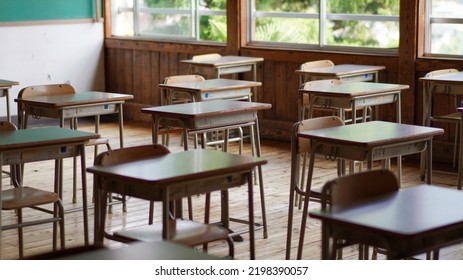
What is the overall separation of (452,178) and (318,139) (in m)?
3.21

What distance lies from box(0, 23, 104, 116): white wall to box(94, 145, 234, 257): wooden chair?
6318 millimetres

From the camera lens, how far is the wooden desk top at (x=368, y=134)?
454cm

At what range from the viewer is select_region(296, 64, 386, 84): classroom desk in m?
7.75

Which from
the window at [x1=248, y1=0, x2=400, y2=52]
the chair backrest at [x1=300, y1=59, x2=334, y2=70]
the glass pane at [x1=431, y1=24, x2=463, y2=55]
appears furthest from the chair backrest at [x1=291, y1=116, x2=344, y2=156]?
the window at [x1=248, y1=0, x2=400, y2=52]

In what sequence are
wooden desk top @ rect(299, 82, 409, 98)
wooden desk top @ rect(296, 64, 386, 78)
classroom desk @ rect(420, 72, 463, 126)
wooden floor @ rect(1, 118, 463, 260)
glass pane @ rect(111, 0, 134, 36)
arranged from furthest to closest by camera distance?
glass pane @ rect(111, 0, 134, 36) → wooden desk top @ rect(296, 64, 386, 78) → classroom desk @ rect(420, 72, 463, 126) → wooden desk top @ rect(299, 82, 409, 98) → wooden floor @ rect(1, 118, 463, 260)

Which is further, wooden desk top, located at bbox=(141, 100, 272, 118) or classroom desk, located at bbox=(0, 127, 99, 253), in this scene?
Answer: wooden desk top, located at bbox=(141, 100, 272, 118)

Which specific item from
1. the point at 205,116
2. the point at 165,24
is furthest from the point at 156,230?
the point at 165,24

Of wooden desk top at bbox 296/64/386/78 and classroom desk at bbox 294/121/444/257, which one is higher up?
wooden desk top at bbox 296/64/386/78

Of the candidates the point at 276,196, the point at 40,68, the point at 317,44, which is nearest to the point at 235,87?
the point at 276,196

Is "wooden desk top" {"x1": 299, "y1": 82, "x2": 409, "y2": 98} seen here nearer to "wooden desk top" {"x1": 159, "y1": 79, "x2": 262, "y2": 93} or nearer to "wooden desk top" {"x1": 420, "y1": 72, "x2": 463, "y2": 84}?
"wooden desk top" {"x1": 420, "y1": 72, "x2": 463, "y2": 84}

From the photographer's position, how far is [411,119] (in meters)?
8.15

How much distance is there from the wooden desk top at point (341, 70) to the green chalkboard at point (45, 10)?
151 inches

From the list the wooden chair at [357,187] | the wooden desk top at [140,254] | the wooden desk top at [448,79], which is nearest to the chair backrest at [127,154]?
the wooden chair at [357,187]

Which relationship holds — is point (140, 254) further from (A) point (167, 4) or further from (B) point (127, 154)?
(A) point (167, 4)
